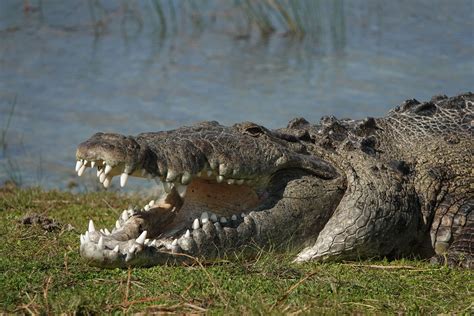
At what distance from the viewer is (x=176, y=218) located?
5543 millimetres

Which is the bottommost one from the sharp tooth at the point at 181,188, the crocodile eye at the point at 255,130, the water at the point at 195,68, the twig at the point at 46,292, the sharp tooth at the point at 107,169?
the twig at the point at 46,292

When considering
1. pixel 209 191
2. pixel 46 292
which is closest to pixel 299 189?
pixel 209 191

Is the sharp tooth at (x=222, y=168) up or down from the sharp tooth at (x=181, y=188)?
up

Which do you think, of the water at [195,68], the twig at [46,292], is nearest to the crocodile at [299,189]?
the twig at [46,292]

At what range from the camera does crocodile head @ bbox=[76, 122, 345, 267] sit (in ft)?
16.5

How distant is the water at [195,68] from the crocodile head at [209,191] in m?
4.08

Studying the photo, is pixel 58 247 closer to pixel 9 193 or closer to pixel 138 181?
pixel 9 193

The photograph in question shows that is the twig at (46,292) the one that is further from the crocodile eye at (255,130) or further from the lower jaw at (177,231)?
the crocodile eye at (255,130)

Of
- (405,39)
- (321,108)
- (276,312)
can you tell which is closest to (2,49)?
(321,108)

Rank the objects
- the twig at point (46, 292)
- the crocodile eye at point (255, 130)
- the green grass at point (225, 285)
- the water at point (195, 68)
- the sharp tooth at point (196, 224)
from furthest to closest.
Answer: the water at point (195, 68) → the crocodile eye at point (255, 130) → the sharp tooth at point (196, 224) → the green grass at point (225, 285) → the twig at point (46, 292)

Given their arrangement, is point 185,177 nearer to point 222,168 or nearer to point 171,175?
point 171,175

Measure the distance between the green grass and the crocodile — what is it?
0.14 metres

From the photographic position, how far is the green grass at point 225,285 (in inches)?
169

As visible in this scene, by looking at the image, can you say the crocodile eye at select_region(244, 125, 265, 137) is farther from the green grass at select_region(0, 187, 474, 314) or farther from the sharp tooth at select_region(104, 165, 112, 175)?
the sharp tooth at select_region(104, 165, 112, 175)
